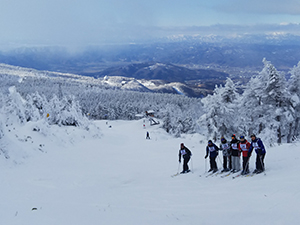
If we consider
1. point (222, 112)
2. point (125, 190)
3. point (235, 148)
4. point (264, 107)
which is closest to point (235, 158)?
point (235, 148)

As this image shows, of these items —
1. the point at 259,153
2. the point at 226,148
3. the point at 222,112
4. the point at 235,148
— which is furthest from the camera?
the point at 222,112

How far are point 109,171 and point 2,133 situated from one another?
20.9 ft

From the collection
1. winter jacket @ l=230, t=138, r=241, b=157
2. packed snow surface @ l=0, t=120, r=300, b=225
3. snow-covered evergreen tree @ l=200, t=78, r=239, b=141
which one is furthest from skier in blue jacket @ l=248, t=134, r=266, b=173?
snow-covered evergreen tree @ l=200, t=78, r=239, b=141

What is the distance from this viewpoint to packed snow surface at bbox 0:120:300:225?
5.89m

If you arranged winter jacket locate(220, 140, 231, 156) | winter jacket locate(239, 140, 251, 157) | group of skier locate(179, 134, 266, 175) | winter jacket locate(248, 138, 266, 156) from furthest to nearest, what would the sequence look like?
winter jacket locate(220, 140, 231, 156)
winter jacket locate(239, 140, 251, 157)
group of skier locate(179, 134, 266, 175)
winter jacket locate(248, 138, 266, 156)

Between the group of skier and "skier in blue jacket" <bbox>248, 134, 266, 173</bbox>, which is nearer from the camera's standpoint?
"skier in blue jacket" <bbox>248, 134, 266, 173</bbox>

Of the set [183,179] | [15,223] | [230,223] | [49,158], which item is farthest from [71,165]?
[230,223]

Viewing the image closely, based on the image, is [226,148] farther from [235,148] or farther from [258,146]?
[258,146]

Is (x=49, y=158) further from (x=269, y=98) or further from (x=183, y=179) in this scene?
(x=269, y=98)

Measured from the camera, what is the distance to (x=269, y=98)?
2344cm

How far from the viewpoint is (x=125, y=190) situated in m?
10.0

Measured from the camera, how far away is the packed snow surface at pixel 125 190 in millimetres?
5895

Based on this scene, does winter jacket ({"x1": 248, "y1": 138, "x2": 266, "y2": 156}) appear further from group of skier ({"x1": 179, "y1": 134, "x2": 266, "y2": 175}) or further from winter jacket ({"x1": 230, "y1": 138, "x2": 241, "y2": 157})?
winter jacket ({"x1": 230, "y1": 138, "x2": 241, "y2": 157})

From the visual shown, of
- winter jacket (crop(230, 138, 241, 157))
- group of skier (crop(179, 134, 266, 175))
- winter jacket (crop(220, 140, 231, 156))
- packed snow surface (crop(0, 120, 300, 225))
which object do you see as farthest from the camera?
winter jacket (crop(220, 140, 231, 156))
